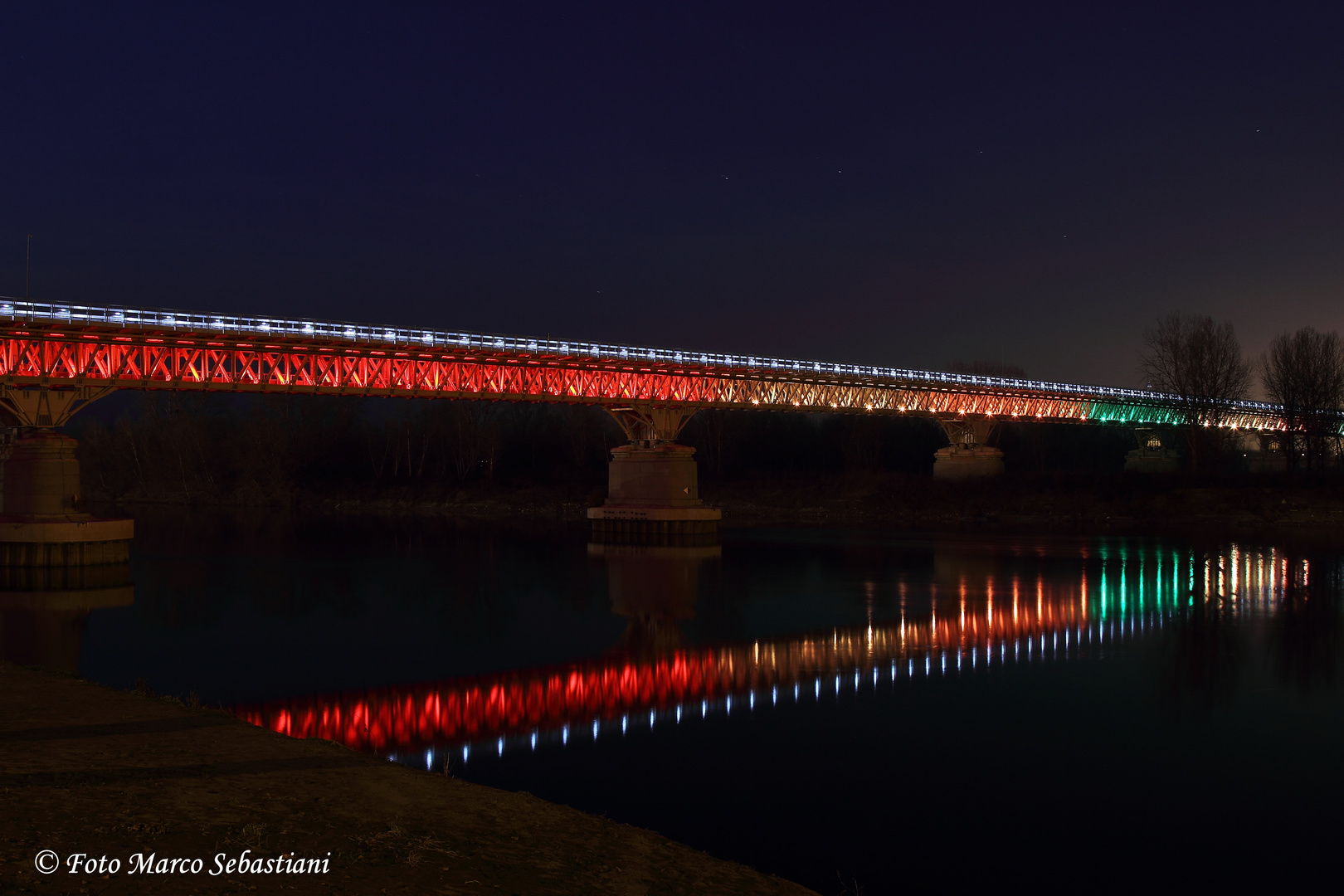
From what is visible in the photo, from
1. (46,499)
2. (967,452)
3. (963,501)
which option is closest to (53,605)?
(46,499)

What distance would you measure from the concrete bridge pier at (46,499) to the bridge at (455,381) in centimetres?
8

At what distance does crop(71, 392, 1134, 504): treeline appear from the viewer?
112312mm

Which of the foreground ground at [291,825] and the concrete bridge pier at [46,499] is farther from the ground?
the concrete bridge pier at [46,499]

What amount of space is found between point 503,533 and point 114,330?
104 ft

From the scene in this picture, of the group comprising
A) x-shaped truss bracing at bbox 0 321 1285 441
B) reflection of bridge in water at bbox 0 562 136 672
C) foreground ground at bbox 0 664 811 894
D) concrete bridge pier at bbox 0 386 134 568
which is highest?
x-shaped truss bracing at bbox 0 321 1285 441

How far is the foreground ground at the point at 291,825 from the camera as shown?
8484 mm

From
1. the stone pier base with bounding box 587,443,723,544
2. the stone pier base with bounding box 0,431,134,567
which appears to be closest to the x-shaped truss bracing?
the stone pier base with bounding box 587,443,723,544

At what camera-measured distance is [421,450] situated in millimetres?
121438

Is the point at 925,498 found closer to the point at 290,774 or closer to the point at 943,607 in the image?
the point at 943,607

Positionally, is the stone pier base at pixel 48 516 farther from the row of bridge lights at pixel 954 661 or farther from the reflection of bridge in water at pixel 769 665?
the row of bridge lights at pixel 954 661

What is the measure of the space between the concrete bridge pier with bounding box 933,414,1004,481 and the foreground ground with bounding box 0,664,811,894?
88062 millimetres

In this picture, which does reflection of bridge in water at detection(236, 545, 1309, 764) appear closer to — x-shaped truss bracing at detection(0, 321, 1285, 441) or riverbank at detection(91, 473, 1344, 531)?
x-shaped truss bracing at detection(0, 321, 1285, 441)

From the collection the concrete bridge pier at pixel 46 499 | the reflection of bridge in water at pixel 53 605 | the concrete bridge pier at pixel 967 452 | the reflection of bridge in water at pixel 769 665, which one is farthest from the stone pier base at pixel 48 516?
the concrete bridge pier at pixel 967 452

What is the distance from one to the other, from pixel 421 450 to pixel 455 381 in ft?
213
